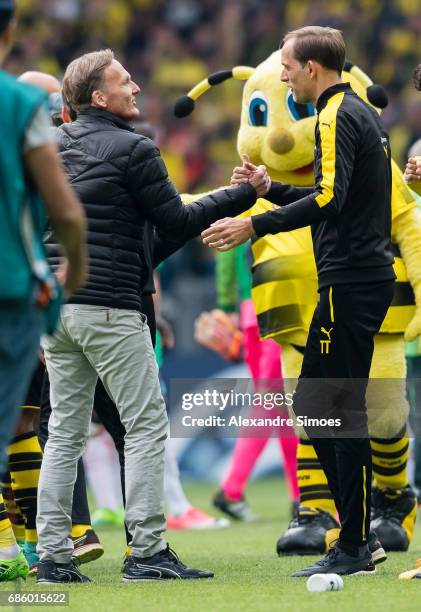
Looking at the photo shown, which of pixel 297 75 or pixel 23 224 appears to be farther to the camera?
pixel 297 75

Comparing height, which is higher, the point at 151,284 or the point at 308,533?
the point at 151,284

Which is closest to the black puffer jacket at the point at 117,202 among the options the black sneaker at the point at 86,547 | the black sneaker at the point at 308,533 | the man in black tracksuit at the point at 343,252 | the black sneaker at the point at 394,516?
the man in black tracksuit at the point at 343,252

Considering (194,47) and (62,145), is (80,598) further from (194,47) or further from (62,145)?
(194,47)

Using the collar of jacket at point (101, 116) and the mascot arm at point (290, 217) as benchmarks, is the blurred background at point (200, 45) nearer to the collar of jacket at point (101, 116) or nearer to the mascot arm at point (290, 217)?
the collar of jacket at point (101, 116)

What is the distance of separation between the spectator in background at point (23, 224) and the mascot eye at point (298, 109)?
3.11 m

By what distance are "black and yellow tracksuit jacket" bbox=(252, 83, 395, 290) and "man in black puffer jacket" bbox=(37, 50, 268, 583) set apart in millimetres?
394

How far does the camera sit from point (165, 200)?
500 centimetres

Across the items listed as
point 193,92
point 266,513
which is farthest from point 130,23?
point 193,92

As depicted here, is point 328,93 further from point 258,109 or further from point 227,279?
point 227,279

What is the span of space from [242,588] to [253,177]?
1.64 metres

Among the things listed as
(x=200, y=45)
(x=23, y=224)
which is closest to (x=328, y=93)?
(x=23, y=224)

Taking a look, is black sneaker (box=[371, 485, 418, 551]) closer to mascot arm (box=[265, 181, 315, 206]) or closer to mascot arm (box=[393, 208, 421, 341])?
mascot arm (box=[393, 208, 421, 341])

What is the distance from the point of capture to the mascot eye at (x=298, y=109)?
6.38 metres

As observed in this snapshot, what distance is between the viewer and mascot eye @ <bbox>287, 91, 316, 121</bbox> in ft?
20.9
